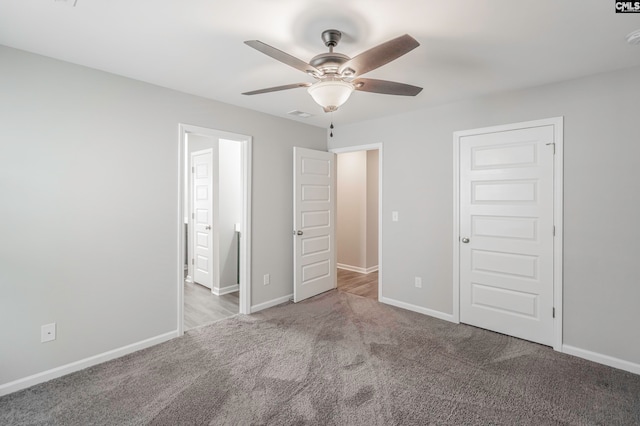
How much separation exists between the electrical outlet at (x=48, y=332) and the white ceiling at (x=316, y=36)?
2034 mm

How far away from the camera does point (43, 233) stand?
2.39 metres

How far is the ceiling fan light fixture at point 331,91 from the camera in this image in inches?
75.8

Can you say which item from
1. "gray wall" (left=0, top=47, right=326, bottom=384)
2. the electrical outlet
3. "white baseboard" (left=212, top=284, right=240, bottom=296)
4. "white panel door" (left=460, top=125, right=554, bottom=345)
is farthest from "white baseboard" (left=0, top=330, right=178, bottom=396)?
"white panel door" (left=460, top=125, right=554, bottom=345)

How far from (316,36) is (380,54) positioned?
61cm

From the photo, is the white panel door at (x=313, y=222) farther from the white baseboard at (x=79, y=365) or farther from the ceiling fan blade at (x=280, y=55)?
the ceiling fan blade at (x=280, y=55)

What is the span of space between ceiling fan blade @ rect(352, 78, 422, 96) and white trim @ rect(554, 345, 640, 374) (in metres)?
2.65

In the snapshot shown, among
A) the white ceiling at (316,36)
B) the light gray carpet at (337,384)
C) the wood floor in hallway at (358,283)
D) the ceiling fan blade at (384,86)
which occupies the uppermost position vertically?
the white ceiling at (316,36)

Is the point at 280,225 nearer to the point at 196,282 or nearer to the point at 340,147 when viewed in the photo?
the point at 340,147

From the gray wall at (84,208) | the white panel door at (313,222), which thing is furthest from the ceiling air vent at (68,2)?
the white panel door at (313,222)

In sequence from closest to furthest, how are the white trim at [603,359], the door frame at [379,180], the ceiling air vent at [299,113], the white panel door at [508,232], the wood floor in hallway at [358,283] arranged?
the white trim at [603,359] → the white panel door at [508,232] → the ceiling air vent at [299,113] → the door frame at [379,180] → the wood floor in hallway at [358,283]

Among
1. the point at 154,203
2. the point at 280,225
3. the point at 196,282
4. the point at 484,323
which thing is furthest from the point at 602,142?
the point at 196,282

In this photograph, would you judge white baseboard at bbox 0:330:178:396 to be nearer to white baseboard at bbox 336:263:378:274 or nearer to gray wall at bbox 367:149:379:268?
white baseboard at bbox 336:263:378:274

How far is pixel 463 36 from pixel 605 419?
259 centimetres

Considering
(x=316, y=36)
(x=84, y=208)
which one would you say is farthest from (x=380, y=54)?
(x=84, y=208)
